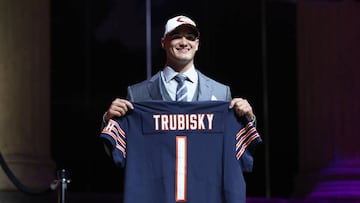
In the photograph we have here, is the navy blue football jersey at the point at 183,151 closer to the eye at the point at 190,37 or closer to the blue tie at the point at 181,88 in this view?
the blue tie at the point at 181,88

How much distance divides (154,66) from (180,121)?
26.4ft

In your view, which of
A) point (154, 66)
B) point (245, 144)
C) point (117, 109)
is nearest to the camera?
point (117, 109)

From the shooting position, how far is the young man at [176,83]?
5.51 meters

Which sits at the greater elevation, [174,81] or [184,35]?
[184,35]

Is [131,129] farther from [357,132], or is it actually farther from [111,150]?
[357,132]

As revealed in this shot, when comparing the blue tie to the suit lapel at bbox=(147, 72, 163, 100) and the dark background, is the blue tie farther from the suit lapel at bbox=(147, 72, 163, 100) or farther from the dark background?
the dark background

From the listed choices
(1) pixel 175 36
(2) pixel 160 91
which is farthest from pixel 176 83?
(1) pixel 175 36

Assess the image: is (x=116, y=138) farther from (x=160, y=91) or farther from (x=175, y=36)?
(x=175, y=36)

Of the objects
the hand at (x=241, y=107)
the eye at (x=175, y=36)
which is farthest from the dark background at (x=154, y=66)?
the eye at (x=175, y=36)

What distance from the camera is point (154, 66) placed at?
1359cm

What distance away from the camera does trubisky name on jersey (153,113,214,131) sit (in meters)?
5.55

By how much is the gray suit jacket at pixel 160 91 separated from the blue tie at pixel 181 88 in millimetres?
90

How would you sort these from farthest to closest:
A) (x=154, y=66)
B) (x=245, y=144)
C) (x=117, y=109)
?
(x=154, y=66)
(x=245, y=144)
(x=117, y=109)

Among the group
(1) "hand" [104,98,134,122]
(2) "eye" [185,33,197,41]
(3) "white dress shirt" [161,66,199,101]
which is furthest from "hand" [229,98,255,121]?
(1) "hand" [104,98,134,122]
